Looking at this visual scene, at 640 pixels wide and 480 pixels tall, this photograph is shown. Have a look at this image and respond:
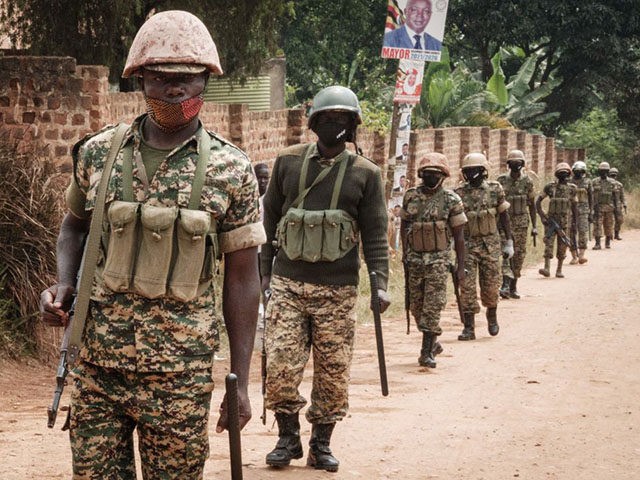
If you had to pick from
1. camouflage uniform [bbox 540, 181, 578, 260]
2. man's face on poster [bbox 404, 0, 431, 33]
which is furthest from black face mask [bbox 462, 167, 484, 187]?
camouflage uniform [bbox 540, 181, 578, 260]

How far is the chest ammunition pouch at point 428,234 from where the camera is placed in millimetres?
10977

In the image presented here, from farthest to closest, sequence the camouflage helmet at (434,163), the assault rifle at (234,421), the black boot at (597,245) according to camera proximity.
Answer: the black boot at (597,245) < the camouflage helmet at (434,163) < the assault rifle at (234,421)

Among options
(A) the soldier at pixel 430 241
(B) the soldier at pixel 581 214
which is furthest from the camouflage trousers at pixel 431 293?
(B) the soldier at pixel 581 214

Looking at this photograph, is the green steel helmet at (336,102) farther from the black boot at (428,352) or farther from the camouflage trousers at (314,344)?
the black boot at (428,352)

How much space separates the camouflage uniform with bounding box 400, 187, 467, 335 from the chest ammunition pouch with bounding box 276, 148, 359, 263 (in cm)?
420

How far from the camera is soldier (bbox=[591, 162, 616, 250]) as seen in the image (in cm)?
2725

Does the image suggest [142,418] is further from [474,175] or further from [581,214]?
[581,214]

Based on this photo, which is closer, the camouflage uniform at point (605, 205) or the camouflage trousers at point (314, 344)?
the camouflage trousers at point (314, 344)

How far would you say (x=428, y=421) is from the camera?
856cm

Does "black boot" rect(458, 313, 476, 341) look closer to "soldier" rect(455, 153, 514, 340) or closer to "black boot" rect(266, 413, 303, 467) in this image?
"soldier" rect(455, 153, 514, 340)

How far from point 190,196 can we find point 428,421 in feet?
16.3

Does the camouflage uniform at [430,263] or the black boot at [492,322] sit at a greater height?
the camouflage uniform at [430,263]

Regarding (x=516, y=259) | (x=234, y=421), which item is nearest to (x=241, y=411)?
(x=234, y=421)

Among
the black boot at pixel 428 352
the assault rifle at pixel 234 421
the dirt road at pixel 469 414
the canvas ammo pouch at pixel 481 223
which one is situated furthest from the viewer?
the canvas ammo pouch at pixel 481 223
